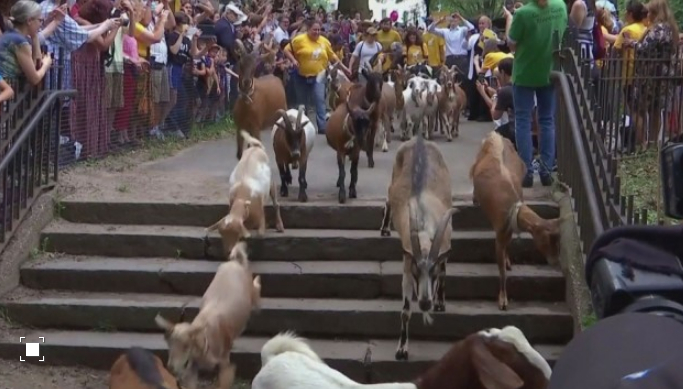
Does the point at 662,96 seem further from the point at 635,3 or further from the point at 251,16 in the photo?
the point at 251,16

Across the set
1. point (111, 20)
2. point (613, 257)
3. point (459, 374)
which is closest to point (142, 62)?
point (111, 20)

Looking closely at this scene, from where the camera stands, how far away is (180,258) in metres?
8.91

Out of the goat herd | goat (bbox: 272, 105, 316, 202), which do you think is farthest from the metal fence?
goat (bbox: 272, 105, 316, 202)

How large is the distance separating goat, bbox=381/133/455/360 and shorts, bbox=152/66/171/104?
5479 millimetres

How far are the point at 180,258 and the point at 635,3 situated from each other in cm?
708

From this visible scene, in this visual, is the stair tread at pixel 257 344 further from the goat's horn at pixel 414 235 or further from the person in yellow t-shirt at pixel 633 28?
the person in yellow t-shirt at pixel 633 28

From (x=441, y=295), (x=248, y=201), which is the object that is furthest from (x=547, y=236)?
(x=248, y=201)

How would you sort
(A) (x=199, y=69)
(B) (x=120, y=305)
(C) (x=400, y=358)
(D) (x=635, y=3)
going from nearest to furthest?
(C) (x=400, y=358) < (B) (x=120, y=305) < (D) (x=635, y=3) < (A) (x=199, y=69)

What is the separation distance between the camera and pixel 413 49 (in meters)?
20.3

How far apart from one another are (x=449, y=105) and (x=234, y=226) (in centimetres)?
841

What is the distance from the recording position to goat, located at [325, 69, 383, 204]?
33.3 feet

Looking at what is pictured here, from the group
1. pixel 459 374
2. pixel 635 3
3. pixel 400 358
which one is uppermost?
pixel 635 3

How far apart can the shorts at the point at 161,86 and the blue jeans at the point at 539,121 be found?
5527 millimetres

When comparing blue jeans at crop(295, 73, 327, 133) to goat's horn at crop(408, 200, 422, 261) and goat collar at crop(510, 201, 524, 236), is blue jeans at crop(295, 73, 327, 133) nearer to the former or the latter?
goat collar at crop(510, 201, 524, 236)
